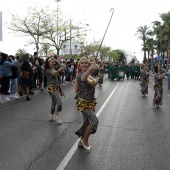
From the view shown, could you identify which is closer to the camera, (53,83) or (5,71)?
(53,83)

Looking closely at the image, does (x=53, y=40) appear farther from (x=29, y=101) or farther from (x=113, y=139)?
(x=113, y=139)

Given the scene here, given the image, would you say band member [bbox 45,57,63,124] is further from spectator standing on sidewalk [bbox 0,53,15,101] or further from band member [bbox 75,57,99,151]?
spectator standing on sidewalk [bbox 0,53,15,101]

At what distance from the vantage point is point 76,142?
677cm

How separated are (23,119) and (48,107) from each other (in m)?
2.59

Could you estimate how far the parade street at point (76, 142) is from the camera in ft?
17.7

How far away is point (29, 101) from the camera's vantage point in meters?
13.7

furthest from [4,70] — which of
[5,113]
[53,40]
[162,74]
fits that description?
[53,40]

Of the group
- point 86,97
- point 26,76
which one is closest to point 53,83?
point 86,97

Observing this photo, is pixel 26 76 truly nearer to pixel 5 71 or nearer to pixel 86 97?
pixel 5 71

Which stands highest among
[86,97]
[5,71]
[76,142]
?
[5,71]

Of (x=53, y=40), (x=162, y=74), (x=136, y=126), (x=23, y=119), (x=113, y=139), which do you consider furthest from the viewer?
(x=53, y=40)

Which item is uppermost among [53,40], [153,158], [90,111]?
[53,40]

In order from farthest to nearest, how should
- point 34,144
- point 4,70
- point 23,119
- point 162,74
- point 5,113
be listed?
1. point 4,70
2. point 162,74
3. point 5,113
4. point 23,119
5. point 34,144

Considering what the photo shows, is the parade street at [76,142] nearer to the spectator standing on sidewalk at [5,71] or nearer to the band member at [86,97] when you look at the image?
the band member at [86,97]
